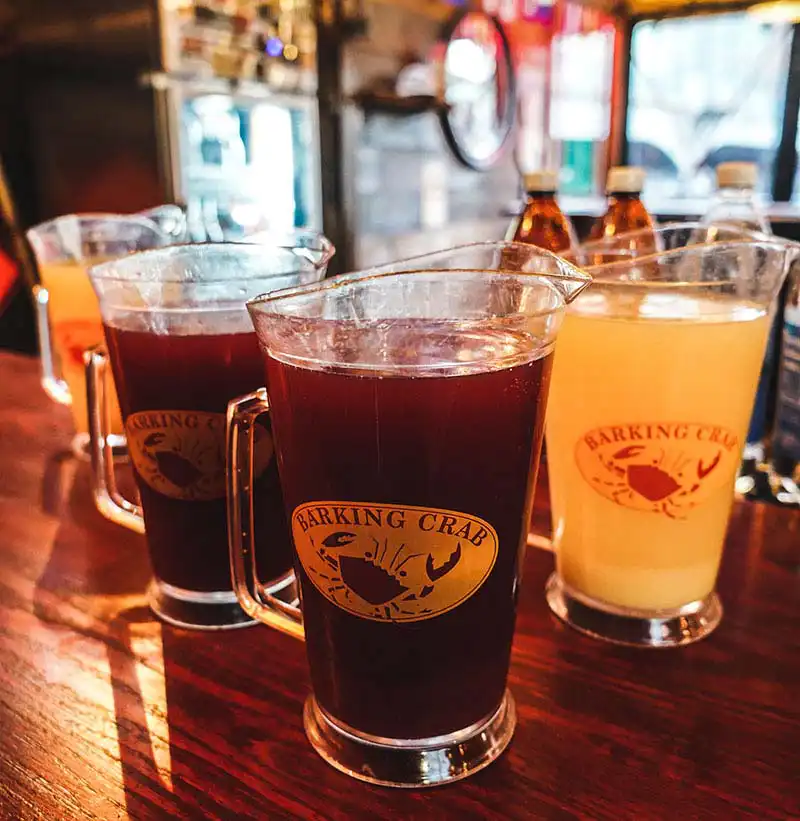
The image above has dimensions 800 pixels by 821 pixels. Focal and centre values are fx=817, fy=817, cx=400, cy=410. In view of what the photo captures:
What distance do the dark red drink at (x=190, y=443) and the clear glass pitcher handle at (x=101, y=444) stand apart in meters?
0.06

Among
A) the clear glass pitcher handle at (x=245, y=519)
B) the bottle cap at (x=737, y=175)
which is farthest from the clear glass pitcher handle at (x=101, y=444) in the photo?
the bottle cap at (x=737, y=175)

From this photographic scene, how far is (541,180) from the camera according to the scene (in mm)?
899

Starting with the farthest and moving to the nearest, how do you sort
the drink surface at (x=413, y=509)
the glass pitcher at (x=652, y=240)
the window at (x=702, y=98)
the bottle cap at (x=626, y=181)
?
the window at (x=702, y=98)
the bottle cap at (x=626, y=181)
the glass pitcher at (x=652, y=240)
the drink surface at (x=413, y=509)

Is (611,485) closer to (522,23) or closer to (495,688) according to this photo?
(495,688)

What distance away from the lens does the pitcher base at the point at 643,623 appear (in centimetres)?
66

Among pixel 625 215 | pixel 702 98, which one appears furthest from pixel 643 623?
pixel 702 98

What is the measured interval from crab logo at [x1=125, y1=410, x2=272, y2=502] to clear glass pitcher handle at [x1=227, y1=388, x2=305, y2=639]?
5cm

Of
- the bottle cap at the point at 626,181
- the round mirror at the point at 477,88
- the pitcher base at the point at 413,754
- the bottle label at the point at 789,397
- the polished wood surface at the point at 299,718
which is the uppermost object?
the round mirror at the point at 477,88

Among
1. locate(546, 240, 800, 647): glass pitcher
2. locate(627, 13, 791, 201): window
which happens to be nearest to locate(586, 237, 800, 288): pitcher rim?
locate(546, 240, 800, 647): glass pitcher

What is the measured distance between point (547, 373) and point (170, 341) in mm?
293

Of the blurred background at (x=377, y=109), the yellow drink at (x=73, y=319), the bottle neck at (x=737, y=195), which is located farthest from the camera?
the blurred background at (x=377, y=109)

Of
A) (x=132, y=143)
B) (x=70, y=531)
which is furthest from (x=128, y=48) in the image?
(x=70, y=531)

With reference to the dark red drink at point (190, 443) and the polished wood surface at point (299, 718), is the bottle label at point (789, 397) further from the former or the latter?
the dark red drink at point (190, 443)

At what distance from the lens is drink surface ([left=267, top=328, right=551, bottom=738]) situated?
0.46m
